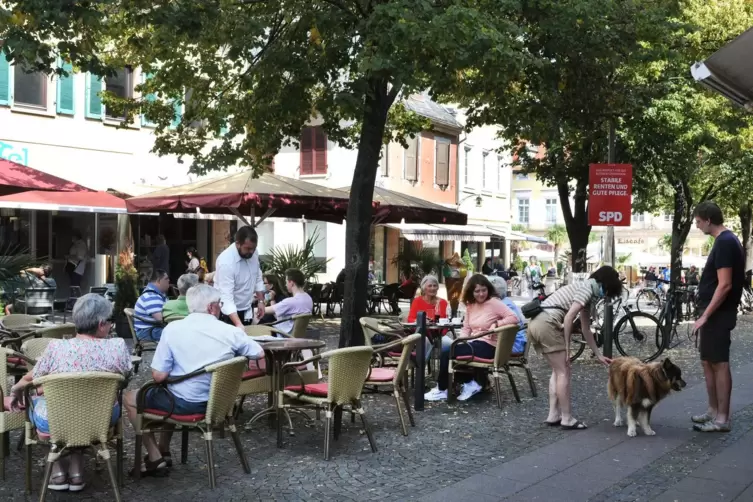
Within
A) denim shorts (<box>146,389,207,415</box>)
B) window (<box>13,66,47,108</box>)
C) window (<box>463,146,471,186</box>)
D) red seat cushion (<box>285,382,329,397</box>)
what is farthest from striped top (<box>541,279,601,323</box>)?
window (<box>463,146,471,186</box>)

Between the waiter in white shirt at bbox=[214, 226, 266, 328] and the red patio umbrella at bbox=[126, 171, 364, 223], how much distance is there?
16.9 ft

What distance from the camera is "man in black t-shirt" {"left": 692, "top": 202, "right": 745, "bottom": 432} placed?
7781 mm

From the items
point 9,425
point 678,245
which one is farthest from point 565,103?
point 678,245

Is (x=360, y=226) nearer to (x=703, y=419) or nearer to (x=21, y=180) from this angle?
(x=21, y=180)

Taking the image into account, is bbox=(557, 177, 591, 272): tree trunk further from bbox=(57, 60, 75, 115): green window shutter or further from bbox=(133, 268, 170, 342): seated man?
bbox=(57, 60, 75, 115): green window shutter

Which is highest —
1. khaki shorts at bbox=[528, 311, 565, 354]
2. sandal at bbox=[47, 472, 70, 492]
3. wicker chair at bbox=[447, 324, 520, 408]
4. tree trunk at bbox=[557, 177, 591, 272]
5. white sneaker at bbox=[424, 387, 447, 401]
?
tree trunk at bbox=[557, 177, 591, 272]

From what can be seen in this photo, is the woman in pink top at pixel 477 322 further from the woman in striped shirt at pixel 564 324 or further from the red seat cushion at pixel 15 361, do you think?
the red seat cushion at pixel 15 361

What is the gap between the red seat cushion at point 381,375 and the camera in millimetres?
7853

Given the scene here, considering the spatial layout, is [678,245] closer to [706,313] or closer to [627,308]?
[627,308]

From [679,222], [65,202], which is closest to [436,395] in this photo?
[65,202]

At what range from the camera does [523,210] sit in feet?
273

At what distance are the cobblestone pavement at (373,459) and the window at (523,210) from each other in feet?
244

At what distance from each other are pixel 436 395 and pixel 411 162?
26.4 metres

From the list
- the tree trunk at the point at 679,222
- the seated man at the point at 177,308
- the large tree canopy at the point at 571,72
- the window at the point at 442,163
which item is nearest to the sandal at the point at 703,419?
the large tree canopy at the point at 571,72
